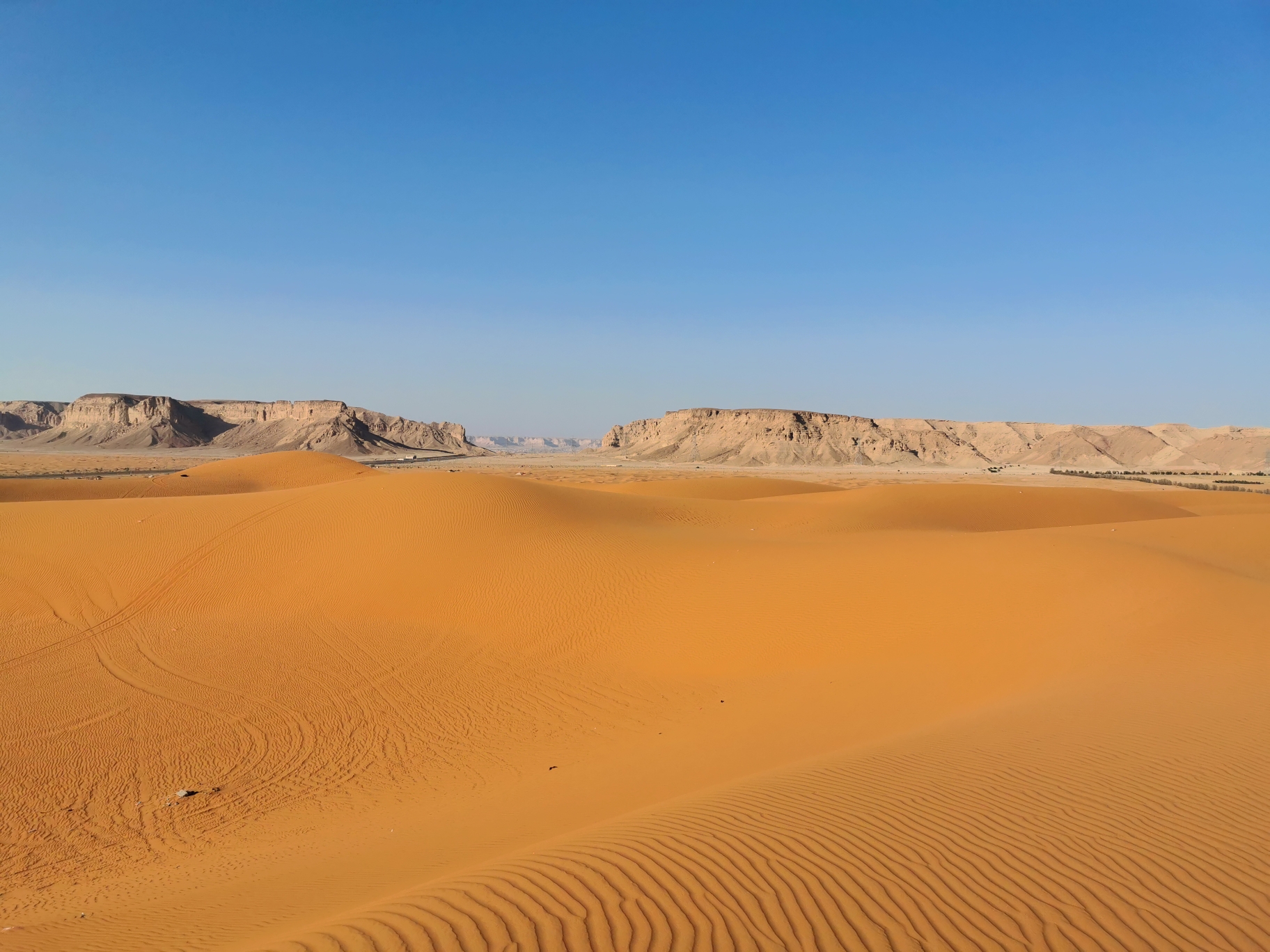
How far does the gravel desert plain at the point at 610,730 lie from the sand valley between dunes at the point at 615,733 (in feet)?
0.15

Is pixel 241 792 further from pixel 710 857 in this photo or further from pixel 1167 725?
pixel 1167 725

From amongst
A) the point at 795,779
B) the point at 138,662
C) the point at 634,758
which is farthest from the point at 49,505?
the point at 795,779

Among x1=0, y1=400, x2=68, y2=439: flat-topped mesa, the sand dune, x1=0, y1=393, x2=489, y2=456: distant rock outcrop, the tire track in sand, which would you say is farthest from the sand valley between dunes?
x1=0, y1=400, x2=68, y2=439: flat-topped mesa

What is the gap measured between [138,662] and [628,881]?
1270cm

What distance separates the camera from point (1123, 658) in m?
10.5

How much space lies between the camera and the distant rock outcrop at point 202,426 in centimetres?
15100

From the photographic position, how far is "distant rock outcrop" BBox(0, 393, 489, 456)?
495ft

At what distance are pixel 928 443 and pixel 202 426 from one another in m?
151

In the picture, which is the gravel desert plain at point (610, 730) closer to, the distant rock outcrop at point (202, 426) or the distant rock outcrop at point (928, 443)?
the distant rock outcrop at point (928, 443)

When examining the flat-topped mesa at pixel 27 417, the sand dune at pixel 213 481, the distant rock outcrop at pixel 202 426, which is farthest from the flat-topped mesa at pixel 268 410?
the sand dune at pixel 213 481

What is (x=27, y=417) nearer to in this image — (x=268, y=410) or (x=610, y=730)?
(x=268, y=410)

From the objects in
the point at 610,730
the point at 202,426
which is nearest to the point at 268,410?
the point at 202,426

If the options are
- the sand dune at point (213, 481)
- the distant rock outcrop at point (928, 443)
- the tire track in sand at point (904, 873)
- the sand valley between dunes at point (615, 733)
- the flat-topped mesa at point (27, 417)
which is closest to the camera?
the tire track in sand at point (904, 873)

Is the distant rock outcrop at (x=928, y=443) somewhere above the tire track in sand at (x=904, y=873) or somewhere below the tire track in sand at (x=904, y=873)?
above
